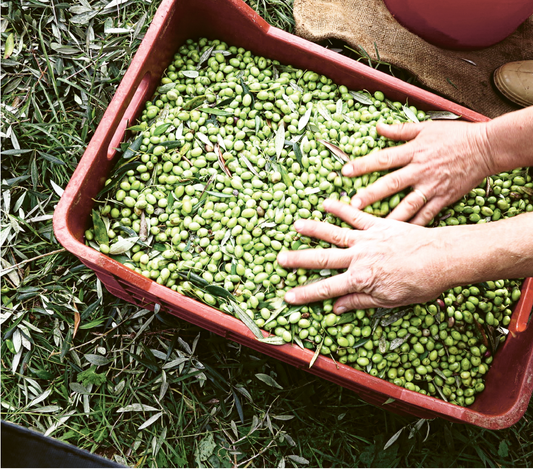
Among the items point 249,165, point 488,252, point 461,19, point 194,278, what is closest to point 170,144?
point 249,165

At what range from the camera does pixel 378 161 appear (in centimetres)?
154

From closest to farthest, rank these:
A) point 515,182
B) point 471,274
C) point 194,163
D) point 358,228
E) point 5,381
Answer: point 471,274 < point 358,228 < point 194,163 < point 515,182 < point 5,381

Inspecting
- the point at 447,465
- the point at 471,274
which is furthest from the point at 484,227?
the point at 447,465

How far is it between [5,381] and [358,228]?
171 cm

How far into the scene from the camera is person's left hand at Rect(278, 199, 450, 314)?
1.36m

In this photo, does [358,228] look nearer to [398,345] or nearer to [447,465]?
[398,345]

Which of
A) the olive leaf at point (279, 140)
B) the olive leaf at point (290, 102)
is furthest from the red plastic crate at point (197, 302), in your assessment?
the olive leaf at point (279, 140)

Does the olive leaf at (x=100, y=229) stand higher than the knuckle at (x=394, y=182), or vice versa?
the knuckle at (x=394, y=182)

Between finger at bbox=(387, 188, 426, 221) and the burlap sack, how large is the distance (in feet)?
3.00

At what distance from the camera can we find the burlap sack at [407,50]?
2.12m

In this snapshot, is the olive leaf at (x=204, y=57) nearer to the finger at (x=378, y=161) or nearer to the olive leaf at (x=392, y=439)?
the finger at (x=378, y=161)

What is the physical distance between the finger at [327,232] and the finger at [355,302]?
181 millimetres

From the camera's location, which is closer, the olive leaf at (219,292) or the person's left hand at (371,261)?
the person's left hand at (371,261)

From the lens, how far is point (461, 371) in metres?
1.64
